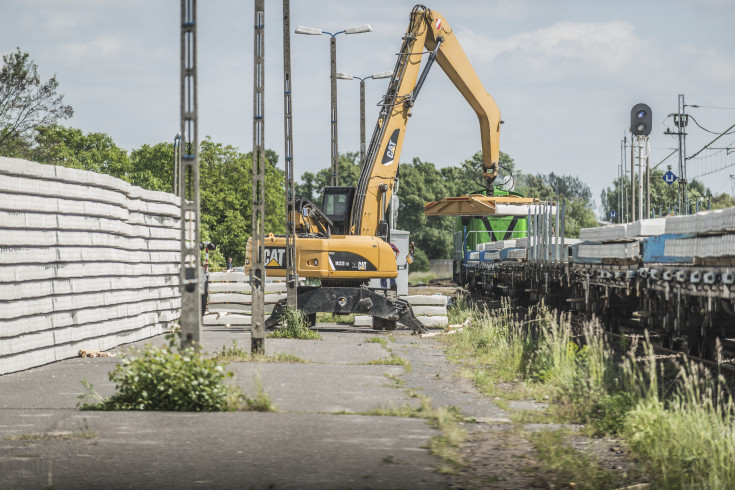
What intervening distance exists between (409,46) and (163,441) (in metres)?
16.6

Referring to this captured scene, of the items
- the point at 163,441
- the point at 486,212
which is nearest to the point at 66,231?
the point at 163,441

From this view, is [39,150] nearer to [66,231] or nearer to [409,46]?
[409,46]

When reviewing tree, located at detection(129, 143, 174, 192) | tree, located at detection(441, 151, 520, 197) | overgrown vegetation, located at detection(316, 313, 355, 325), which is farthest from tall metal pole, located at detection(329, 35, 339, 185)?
tree, located at detection(441, 151, 520, 197)

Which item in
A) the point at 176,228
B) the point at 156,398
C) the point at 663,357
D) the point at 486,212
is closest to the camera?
the point at 156,398

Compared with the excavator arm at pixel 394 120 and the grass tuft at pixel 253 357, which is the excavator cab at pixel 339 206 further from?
the grass tuft at pixel 253 357

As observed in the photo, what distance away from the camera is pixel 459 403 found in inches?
454

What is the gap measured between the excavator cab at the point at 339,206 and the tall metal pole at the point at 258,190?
7919 millimetres

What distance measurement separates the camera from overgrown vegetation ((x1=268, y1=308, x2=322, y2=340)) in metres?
20.9

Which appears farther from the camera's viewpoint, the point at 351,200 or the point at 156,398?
the point at 351,200

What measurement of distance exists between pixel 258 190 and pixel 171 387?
6.82m

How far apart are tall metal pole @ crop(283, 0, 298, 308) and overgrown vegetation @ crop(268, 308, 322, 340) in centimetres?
25

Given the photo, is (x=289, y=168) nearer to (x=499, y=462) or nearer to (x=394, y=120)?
(x=394, y=120)

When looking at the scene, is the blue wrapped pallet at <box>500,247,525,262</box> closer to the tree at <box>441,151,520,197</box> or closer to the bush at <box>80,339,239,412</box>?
the bush at <box>80,339,239,412</box>

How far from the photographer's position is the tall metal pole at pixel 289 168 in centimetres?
2069
